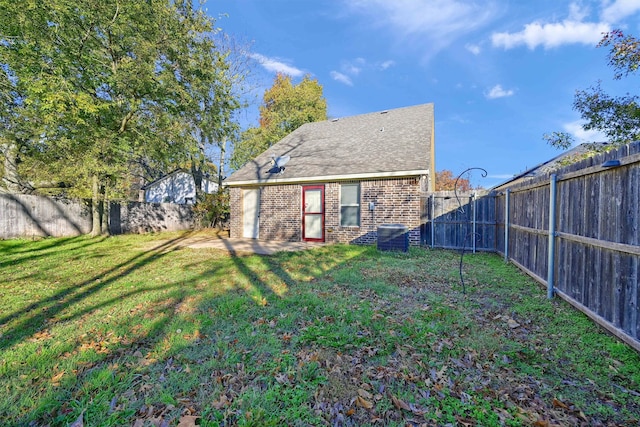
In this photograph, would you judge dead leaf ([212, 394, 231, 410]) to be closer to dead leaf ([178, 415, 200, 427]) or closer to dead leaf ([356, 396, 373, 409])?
dead leaf ([178, 415, 200, 427])

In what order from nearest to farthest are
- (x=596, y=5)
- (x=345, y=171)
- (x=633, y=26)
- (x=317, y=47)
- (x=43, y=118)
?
(x=633, y=26) < (x=596, y=5) < (x=43, y=118) < (x=345, y=171) < (x=317, y=47)

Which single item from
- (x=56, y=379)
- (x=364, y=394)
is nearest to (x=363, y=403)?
(x=364, y=394)

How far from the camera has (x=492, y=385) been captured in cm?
223

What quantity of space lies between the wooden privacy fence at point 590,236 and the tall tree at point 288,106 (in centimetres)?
1744

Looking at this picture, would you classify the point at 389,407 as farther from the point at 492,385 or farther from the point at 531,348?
the point at 531,348

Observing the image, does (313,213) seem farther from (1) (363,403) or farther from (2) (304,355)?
(1) (363,403)

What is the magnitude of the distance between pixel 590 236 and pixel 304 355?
3451 millimetres

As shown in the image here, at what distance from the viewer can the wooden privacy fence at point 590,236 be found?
2.64 meters

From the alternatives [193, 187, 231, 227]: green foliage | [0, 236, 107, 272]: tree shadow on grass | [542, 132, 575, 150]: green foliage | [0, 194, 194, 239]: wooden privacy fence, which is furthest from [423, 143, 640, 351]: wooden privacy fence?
[0, 194, 194, 239]: wooden privacy fence

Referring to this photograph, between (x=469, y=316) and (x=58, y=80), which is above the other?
(x=58, y=80)

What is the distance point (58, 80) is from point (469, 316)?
12.1 meters

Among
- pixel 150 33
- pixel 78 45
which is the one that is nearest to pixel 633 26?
pixel 150 33

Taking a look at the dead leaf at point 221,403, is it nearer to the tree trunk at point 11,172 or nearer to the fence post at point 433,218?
the fence post at point 433,218

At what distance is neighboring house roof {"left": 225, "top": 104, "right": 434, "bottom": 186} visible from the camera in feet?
30.1
